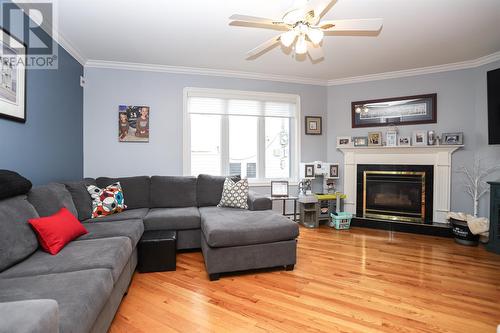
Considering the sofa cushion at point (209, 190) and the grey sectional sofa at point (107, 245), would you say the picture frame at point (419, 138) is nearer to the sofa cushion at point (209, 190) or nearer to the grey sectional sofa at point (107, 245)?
the grey sectional sofa at point (107, 245)

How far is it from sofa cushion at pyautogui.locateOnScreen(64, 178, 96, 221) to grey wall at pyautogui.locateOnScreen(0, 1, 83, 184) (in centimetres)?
29

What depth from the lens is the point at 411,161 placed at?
388 centimetres

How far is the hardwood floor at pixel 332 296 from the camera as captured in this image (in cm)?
168

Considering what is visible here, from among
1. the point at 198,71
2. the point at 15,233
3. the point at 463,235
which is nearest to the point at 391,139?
the point at 463,235

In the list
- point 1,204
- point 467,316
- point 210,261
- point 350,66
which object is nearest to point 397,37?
point 350,66

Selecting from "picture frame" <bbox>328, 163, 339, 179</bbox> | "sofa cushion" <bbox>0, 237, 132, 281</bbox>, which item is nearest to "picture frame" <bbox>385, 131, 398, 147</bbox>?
"picture frame" <bbox>328, 163, 339, 179</bbox>

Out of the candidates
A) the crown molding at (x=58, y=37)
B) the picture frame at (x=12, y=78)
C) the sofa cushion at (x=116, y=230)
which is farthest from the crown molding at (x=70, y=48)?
the sofa cushion at (x=116, y=230)

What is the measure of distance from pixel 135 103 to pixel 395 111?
4.22 meters

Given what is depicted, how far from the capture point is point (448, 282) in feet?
7.38

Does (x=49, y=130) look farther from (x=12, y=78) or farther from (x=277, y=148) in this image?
(x=277, y=148)

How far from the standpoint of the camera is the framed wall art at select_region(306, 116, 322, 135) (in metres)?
4.39

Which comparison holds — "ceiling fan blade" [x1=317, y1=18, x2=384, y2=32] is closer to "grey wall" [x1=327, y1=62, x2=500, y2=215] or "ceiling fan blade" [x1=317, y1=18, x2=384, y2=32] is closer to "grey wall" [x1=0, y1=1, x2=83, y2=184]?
"grey wall" [x1=327, y1=62, x2=500, y2=215]

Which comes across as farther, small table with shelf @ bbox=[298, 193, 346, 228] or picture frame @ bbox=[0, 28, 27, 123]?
small table with shelf @ bbox=[298, 193, 346, 228]

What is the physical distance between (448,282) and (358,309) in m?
1.11
